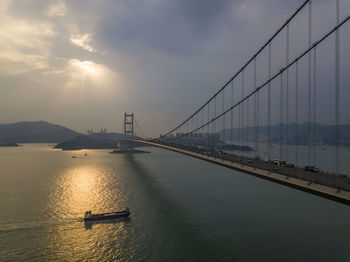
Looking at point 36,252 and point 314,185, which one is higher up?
point 314,185

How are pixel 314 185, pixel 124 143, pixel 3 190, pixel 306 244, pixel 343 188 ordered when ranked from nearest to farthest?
pixel 343 188 < pixel 314 185 < pixel 306 244 < pixel 3 190 < pixel 124 143

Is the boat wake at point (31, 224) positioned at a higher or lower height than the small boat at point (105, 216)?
lower

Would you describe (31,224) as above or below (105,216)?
below

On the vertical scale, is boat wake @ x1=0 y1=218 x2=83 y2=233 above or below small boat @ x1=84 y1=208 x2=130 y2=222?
below

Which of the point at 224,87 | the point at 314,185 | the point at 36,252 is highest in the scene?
the point at 224,87

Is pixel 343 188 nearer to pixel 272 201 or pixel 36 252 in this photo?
pixel 272 201

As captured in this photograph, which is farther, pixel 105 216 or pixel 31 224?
pixel 105 216

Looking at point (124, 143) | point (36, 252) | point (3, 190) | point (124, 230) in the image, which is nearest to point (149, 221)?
point (124, 230)

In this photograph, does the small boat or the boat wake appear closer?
the boat wake

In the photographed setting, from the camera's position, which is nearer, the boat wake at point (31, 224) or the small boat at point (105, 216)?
the boat wake at point (31, 224)

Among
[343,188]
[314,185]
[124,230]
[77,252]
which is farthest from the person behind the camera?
[124,230]

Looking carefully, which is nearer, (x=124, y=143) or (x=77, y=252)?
(x=77, y=252)
